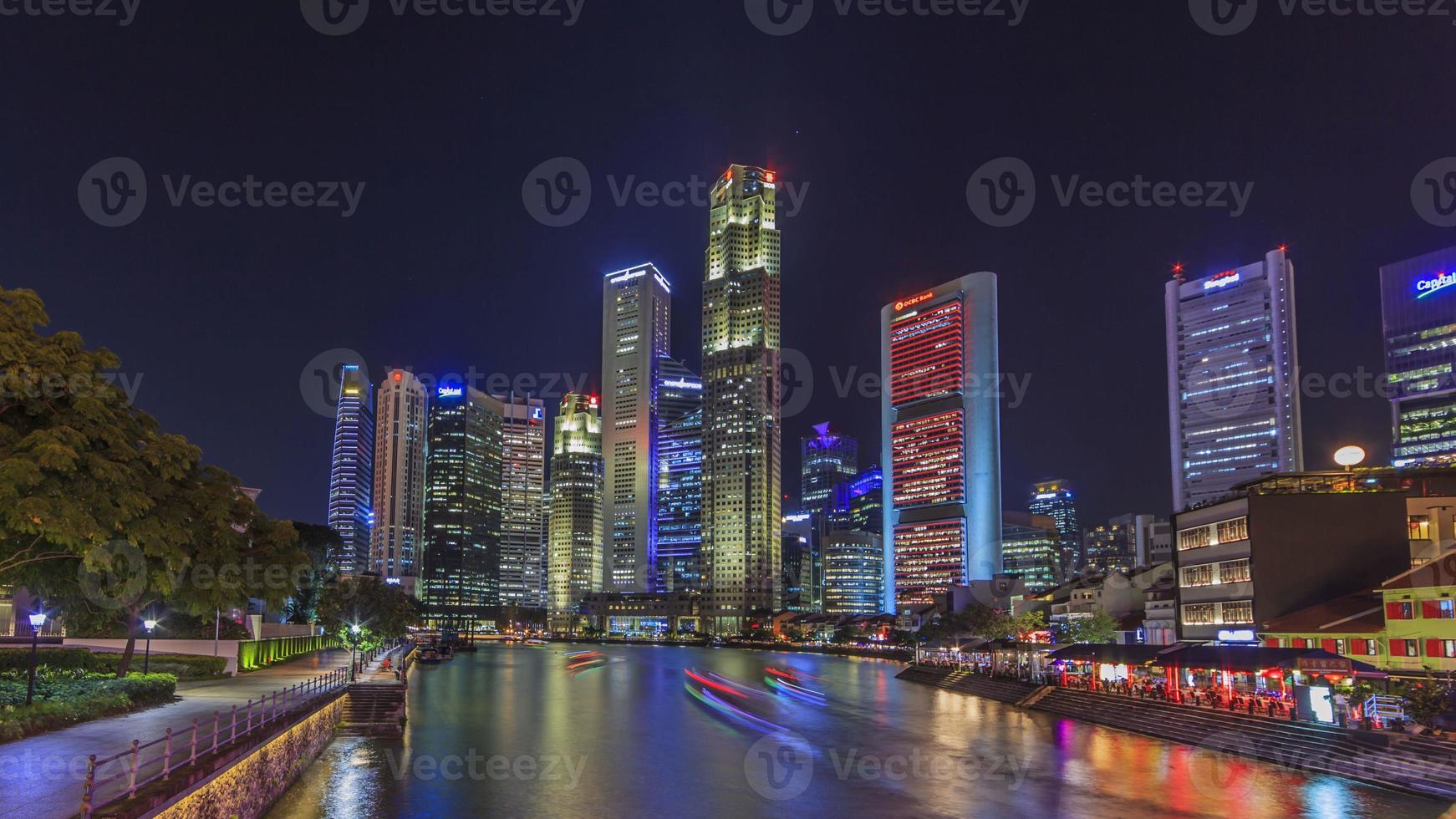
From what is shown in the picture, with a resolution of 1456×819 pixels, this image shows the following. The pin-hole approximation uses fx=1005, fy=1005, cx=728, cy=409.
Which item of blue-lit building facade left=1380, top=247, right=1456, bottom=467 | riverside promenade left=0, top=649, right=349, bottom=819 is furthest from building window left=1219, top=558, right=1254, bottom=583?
blue-lit building facade left=1380, top=247, right=1456, bottom=467

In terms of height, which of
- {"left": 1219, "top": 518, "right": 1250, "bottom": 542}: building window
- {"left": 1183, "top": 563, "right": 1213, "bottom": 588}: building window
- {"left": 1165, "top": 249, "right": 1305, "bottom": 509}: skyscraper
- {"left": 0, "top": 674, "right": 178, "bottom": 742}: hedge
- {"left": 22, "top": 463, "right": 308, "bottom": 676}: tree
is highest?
{"left": 1165, "top": 249, "right": 1305, "bottom": 509}: skyscraper

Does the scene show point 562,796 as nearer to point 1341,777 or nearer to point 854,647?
point 1341,777

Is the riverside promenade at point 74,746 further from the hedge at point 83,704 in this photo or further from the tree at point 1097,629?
the tree at point 1097,629

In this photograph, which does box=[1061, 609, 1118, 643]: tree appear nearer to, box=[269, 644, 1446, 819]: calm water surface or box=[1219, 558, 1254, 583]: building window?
box=[1219, 558, 1254, 583]: building window

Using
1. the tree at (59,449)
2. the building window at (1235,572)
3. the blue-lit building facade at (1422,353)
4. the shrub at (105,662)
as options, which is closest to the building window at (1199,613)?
the building window at (1235,572)

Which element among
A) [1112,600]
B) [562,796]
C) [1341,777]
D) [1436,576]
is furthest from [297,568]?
[1112,600]

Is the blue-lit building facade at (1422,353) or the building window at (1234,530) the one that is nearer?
the building window at (1234,530)

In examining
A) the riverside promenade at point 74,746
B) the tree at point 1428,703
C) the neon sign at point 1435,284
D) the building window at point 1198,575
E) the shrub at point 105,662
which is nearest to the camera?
the riverside promenade at point 74,746

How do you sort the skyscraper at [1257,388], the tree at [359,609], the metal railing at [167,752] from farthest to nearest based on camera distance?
1. the skyscraper at [1257,388]
2. the tree at [359,609]
3. the metal railing at [167,752]
